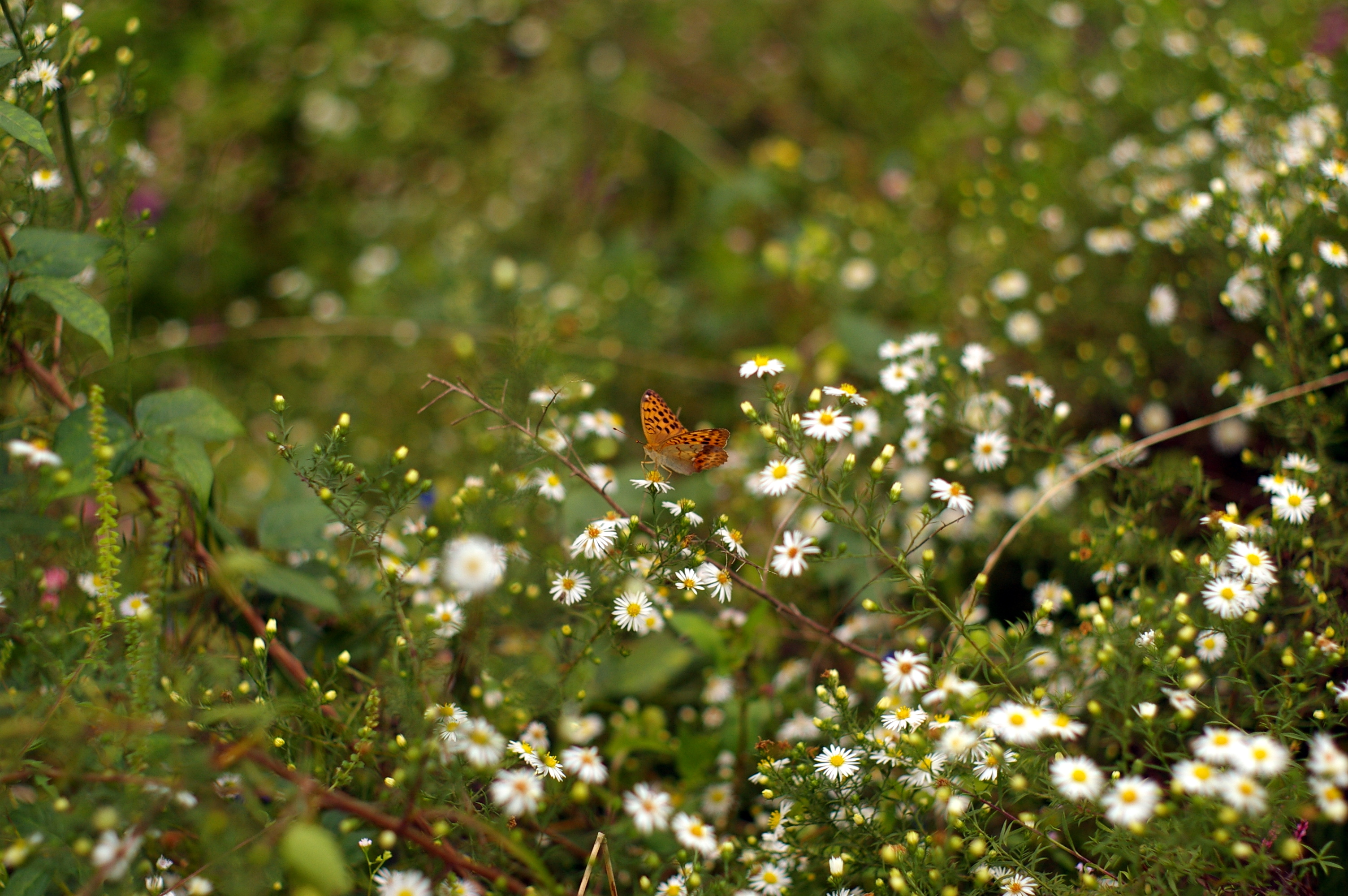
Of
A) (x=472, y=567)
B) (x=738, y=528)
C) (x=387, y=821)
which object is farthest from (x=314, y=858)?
(x=738, y=528)

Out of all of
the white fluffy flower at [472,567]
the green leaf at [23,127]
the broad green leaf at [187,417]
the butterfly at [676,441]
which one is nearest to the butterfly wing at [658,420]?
the butterfly at [676,441]

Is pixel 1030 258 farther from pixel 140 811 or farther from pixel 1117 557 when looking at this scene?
pixel 140 811

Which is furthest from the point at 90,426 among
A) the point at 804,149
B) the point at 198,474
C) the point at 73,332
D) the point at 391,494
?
the point at 804,149

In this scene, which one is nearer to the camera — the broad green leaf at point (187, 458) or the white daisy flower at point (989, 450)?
the broad green leaf at point (187, 458)

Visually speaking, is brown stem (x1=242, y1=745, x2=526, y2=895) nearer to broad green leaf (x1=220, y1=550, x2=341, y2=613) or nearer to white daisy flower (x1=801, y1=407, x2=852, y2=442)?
broad green leaf (x1=220, y1=550, x2=341, y2=613)

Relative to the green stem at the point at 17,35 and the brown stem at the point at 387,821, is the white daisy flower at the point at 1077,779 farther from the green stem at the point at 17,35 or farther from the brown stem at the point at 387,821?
the green stem at the point at 17,35

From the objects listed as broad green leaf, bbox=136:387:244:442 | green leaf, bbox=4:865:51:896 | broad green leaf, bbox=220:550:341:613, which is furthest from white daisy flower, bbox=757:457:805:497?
green leaf, bbox=4:865:51:896
